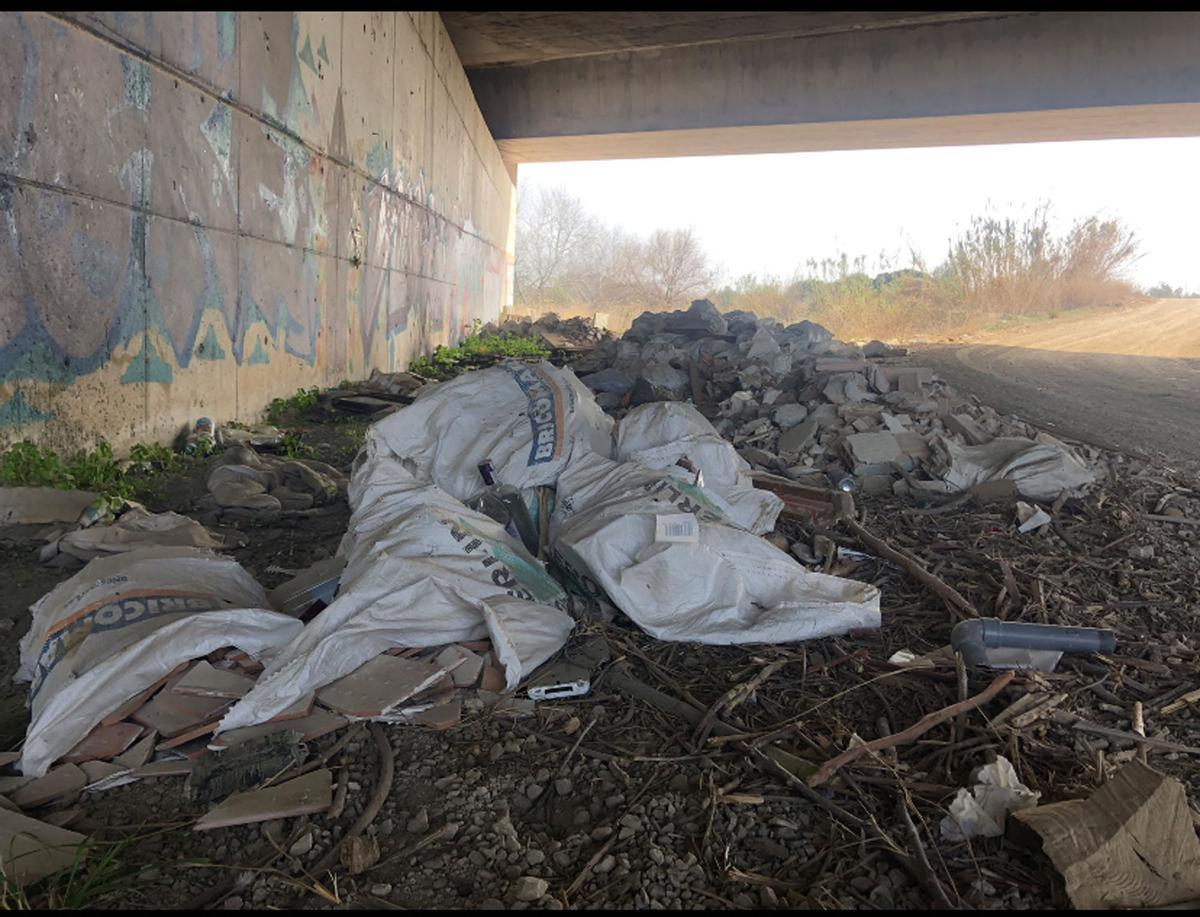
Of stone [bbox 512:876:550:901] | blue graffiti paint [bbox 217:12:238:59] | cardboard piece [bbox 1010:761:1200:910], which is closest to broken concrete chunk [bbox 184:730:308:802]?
stone [bbox 512:876:550:901]

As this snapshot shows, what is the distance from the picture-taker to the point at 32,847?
1.76 meters

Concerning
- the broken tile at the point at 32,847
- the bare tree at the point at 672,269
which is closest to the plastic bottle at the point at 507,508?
the broken tile at the point at 32,847

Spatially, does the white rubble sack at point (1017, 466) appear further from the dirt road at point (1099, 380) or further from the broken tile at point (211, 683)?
the broken tile at point (211, 683)

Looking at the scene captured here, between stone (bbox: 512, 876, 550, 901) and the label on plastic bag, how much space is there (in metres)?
1.41

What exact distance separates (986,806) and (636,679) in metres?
1.13

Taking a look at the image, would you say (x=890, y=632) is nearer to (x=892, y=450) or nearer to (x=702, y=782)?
(x=702, y=782)

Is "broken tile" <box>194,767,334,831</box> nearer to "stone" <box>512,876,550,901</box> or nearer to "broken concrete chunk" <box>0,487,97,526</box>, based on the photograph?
"stone" <box>512,876,550,901</box>

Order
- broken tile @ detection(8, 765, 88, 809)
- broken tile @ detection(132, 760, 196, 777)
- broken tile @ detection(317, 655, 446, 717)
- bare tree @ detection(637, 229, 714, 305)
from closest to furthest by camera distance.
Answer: broken tile @ detection(8, 765, 88, 809) < broken tile @ detection(132, 760, 196, 777) < broken tile @ detection(317, 655, 446, 717) < bare tree @ detection(637, 229, 714, 305)

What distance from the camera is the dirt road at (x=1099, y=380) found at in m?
6.84

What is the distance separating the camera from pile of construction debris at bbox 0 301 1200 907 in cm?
181

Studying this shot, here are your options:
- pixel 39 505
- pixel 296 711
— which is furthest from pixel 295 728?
pixel 39 505

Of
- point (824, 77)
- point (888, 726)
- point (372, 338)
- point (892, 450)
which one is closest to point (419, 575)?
point (888, 726)

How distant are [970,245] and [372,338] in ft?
53.7

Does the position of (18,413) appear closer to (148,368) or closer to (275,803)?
(148,368)
